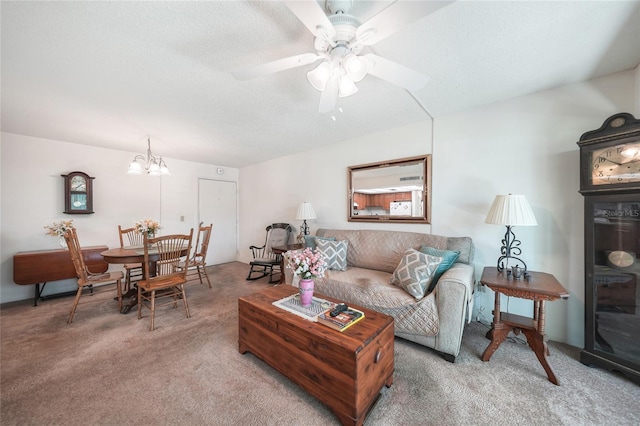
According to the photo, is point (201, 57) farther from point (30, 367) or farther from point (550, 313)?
point (550, 313)

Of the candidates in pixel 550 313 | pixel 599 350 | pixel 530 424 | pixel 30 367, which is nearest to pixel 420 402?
pixel 530 424

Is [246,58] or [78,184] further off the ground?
[246,58]

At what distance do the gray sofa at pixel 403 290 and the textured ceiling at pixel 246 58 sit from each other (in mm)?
1571

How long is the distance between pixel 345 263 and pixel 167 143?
344cm

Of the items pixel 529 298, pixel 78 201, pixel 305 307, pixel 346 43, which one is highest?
pixel 346 43

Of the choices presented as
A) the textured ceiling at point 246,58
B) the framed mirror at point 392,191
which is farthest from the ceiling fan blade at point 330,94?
the framed mirror at point 392,191

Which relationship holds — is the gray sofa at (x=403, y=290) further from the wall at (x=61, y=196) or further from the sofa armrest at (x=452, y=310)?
the wall at (x=61, y=196)

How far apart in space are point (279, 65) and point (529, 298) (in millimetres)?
2414

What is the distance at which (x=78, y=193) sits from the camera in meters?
3.62

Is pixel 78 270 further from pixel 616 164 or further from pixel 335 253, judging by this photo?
pixel 616 164

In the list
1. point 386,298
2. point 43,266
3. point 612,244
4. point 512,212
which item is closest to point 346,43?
point 512,212

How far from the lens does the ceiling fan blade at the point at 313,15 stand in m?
0.98

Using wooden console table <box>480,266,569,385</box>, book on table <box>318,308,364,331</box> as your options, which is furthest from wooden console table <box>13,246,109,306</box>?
wooden console table <box>480,266,569,385</box>

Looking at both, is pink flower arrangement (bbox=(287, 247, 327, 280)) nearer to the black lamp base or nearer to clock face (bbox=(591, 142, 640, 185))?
the black lamp base
